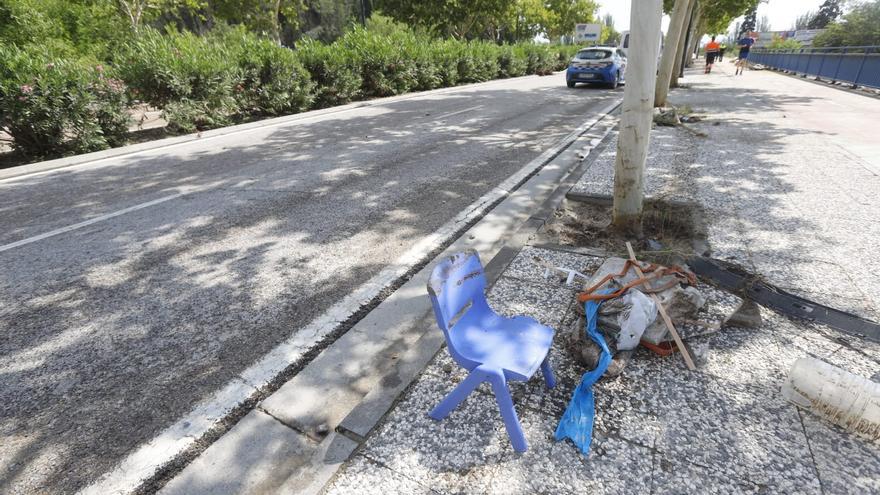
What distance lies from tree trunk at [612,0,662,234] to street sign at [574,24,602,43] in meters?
55.8

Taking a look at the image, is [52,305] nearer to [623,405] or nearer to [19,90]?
[623,405]

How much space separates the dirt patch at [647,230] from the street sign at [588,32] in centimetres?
5512

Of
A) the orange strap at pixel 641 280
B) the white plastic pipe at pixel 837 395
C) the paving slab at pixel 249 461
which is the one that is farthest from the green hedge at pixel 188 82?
the white plastic pipe at pixel 837 395

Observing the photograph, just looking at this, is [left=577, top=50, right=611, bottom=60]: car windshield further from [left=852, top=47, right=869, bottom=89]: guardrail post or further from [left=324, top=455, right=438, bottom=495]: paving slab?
[left=324, top=455, right=438, bottom=495]: paving slab

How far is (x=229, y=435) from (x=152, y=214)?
13.1ft

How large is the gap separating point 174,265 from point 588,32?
58.1 meters

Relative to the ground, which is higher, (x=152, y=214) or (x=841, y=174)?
(x=152, y=214)

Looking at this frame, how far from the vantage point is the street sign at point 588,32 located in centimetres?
5147

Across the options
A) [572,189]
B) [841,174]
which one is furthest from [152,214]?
[841,174]

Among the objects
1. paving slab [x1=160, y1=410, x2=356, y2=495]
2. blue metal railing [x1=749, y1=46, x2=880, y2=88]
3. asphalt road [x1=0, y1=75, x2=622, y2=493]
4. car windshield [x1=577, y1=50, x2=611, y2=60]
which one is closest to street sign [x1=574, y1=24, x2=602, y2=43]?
blue metal railing [x1=749, y1=46, x2=880, y2=88]

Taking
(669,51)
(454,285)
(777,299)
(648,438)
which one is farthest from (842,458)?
(669,51)

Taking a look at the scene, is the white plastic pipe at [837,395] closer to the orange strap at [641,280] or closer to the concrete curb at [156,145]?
the orange strap at [641,280]

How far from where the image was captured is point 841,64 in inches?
744

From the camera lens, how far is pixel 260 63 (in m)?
11.6
